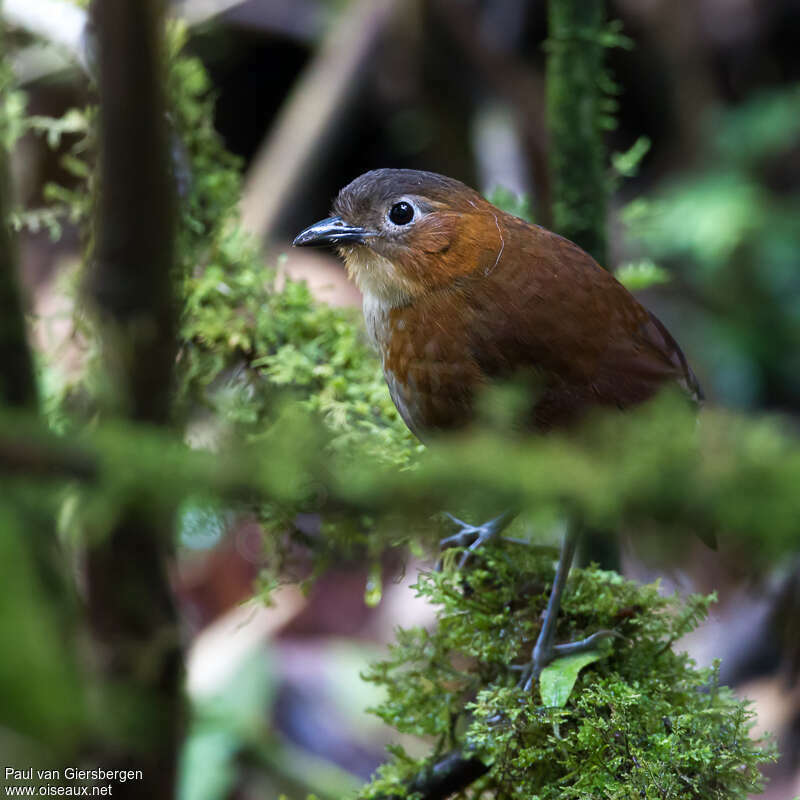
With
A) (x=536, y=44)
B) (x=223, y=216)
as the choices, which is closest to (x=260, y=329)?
(x=223, y=216)

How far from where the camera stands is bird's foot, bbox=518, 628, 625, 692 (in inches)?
61.0

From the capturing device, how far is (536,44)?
218 inches

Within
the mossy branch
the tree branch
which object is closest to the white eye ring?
the mossy branch

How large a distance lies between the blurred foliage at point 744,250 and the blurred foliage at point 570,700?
3411mm

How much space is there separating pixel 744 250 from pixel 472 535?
3.66m

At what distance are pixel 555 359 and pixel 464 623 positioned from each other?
498 mm

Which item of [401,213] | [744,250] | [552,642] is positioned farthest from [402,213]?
[744,250]

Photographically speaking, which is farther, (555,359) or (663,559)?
(555,359)

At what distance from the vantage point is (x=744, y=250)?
4.96 metres

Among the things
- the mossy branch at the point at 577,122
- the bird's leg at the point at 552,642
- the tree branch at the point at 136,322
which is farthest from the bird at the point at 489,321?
the tree branch at the point at 136,322

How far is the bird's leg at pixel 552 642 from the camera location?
1.55m

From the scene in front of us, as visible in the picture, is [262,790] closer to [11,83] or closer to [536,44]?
[11,83]

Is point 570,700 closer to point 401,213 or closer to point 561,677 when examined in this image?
point 561,677

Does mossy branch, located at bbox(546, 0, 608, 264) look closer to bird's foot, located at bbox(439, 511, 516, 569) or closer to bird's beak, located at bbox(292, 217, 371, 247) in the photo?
bird's beak, located at bbox(292, 217, 371, 247)
